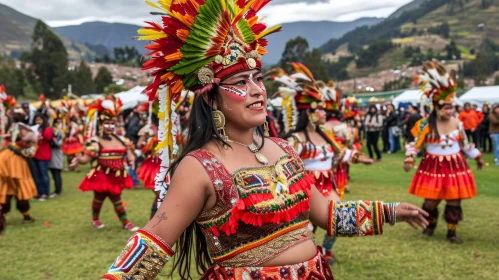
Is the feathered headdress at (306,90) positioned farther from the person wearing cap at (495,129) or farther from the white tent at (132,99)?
the white tent at (132,99)

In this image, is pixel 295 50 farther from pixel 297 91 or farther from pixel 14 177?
pixel 297 91

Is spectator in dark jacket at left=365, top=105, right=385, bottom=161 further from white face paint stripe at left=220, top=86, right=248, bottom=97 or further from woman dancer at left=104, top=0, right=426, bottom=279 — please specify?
white face paint stripe at left=220, top=86, right=248, bottom=97

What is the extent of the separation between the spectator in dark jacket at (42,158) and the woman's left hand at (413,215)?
9979 millimetres

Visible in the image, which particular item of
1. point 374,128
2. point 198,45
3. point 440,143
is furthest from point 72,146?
point 198,45

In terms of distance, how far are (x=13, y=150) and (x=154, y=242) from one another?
766cm

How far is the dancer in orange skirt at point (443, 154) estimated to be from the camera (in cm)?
735

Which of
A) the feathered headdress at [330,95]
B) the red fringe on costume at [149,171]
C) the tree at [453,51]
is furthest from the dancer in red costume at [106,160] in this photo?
the tree at [453,51]

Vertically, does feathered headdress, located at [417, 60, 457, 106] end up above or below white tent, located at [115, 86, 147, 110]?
above

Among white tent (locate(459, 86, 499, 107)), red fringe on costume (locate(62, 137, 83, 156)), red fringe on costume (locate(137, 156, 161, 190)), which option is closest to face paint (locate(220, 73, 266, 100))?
red fringe on costume (locate(137, 156, 161, 190))

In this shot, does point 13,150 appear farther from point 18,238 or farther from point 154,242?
point 154,242

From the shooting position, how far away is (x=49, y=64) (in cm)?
8219

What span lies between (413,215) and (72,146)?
14.7 metres

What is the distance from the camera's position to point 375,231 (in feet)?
9.53

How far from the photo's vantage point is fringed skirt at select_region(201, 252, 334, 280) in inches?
99.4
